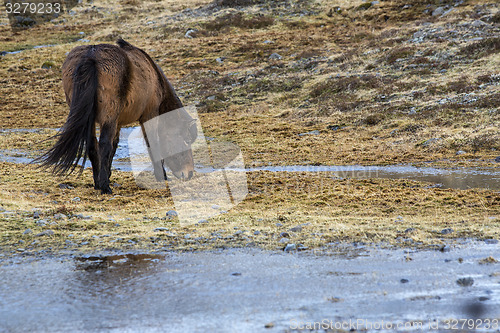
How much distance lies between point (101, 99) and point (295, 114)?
540 inches

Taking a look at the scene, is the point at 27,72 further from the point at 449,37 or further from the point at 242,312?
the point at 242,312

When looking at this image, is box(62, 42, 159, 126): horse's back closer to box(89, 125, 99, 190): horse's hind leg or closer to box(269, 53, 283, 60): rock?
box(89, 125, 99, 190): horse's hind leg

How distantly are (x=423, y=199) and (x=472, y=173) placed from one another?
3.54 meters

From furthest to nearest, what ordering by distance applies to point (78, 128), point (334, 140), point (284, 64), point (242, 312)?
point (284, 64) < point (334, 140) < point (78, 128) < point (242, 312)

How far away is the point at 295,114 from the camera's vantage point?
73.0 ft

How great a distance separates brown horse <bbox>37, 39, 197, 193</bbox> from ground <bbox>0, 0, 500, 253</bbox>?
2.72 feet

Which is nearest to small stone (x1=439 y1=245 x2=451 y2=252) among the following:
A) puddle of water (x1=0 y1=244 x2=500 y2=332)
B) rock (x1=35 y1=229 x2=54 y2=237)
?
puddle of water (x1=0 y1=244 x2=500 y2=332)

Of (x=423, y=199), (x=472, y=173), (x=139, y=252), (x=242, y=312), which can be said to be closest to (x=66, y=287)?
(x=139, y=252)

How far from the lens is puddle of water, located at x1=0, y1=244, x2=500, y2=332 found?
4301 mm

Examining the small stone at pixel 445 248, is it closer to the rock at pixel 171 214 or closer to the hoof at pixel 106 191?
the rock at pixel 171 214

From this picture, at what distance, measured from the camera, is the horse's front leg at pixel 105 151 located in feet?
32.4

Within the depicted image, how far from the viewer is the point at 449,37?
2716 cm

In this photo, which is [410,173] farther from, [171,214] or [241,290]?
[241,290]

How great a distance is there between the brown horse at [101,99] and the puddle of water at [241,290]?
3542 mm
